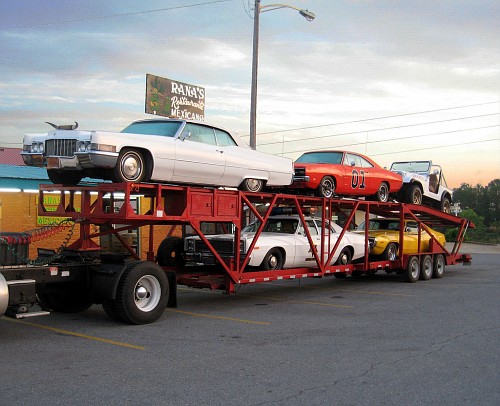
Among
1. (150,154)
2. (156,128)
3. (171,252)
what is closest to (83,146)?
(150,154)

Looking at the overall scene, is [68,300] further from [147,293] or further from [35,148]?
[35,148]

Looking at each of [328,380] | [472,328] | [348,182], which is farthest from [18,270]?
[348,182]

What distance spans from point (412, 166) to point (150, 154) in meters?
10.9

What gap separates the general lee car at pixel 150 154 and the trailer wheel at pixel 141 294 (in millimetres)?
1424

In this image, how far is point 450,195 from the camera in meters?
19.0

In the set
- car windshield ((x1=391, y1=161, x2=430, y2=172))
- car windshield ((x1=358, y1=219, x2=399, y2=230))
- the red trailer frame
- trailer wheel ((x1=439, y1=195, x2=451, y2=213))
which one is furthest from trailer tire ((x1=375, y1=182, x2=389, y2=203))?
trailer wheel ((x1=439, y1=195, x2=451, y2=213))

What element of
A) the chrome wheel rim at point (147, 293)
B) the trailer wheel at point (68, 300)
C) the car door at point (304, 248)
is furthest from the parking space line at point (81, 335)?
the car door at point (304, 248)

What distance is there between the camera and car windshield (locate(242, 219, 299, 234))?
1292 cm

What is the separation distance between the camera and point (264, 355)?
290 inches

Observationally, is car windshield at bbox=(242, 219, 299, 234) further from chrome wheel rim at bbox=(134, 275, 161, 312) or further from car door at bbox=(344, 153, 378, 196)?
chrome wheel rim at bbox=(134, 275, 161, 312)

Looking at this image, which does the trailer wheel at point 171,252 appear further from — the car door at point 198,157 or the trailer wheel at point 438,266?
the trailer wheel at point 438,266

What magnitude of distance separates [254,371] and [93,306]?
5663 millimetres

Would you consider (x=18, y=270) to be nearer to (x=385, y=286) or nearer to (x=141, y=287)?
(x=141, y=287)

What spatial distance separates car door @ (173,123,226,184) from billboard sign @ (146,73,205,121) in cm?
1428
